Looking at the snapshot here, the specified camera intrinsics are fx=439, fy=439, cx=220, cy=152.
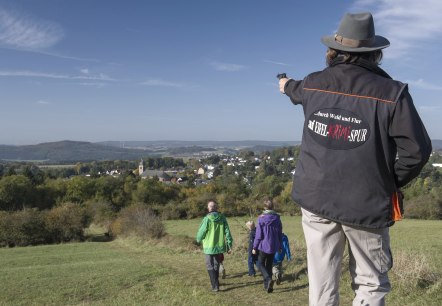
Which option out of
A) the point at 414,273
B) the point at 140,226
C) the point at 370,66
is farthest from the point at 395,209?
the point at 140,226

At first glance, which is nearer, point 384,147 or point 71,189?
point 384,147

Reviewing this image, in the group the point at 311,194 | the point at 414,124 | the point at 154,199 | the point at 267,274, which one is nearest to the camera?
the point at 414,124

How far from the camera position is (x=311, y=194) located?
8.13 feet

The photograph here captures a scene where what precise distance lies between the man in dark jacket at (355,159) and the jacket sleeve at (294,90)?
41 mm

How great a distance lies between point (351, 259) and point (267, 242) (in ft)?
17.1

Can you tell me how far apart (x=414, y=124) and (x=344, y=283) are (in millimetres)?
5276

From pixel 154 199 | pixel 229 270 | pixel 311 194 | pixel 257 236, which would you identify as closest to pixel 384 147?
pixel 311 194

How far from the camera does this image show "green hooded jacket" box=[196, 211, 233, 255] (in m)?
8.08

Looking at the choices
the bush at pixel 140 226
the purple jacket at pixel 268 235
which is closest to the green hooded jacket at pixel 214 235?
the purple jacket at pixel 268 235

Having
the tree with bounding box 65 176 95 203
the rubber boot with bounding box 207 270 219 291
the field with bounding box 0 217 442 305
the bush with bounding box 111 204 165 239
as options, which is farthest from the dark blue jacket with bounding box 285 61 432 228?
the tree with bounding box 65 176 95 203

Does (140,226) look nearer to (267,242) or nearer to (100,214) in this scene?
(100,214)

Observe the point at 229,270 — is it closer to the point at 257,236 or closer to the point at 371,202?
the point at 257,236

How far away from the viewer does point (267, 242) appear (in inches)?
303

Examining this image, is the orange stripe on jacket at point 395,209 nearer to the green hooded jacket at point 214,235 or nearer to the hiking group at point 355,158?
the hiking group at point 355,158
